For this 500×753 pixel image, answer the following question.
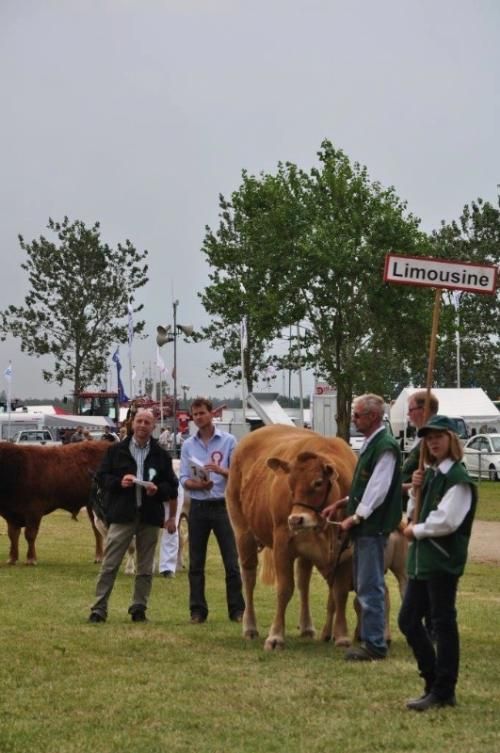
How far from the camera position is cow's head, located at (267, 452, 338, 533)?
10.1 metres

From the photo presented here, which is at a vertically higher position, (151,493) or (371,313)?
(371,313)

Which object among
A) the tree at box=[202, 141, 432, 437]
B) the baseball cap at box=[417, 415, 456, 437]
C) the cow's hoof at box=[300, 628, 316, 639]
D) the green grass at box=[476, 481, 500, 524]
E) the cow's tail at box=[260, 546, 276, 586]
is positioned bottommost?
the green grass at box=[476, 481, 500, 524]

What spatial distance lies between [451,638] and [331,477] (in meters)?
2.58

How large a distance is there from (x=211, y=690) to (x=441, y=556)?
6.15 feet

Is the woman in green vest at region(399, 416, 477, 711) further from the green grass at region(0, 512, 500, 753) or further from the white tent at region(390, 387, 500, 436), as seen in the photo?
the white tent at region(390, 387, 500, 436)

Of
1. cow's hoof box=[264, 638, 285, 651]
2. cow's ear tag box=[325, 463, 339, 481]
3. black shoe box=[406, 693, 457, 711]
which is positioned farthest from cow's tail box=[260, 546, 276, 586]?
black shoe box=[406, 693, 457, 711]

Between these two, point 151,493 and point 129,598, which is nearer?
point 151,493

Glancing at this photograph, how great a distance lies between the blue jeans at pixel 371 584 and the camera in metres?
9.53

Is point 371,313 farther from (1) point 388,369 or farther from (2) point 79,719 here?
(2) point 79,719

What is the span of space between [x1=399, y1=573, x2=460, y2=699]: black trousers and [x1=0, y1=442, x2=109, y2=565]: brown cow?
10.6 meters

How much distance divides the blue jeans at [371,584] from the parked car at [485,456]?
32075 mm

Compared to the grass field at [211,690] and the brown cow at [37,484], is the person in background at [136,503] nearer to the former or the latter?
the grass field at [211,690]

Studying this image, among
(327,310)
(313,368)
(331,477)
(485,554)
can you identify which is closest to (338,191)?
(327,310)

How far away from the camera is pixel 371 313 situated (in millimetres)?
54125
